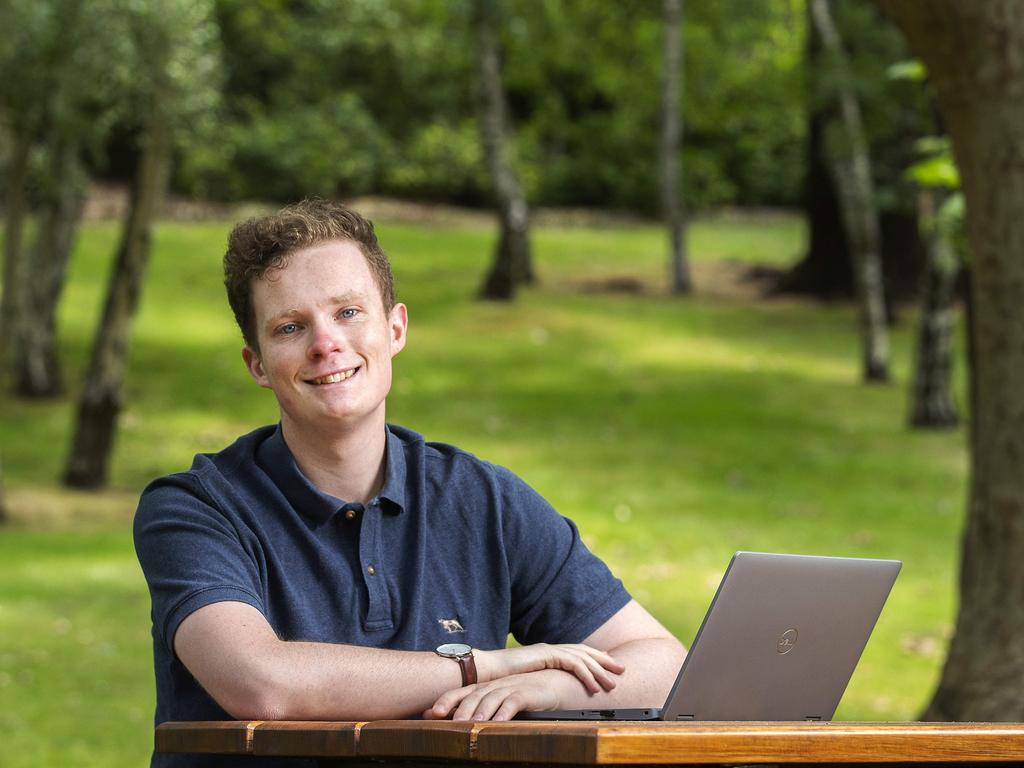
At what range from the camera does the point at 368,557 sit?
2.97 m

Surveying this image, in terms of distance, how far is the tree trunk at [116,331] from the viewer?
14742mm

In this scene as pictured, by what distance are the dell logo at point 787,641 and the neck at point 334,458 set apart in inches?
32.7

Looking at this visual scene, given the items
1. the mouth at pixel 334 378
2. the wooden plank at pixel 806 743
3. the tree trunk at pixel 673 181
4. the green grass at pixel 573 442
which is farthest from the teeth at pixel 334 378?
the tree trunk at pixel 673 181

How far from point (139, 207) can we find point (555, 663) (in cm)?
1268

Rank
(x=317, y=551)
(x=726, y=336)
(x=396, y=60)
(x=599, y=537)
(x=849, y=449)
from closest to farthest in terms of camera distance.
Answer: (x=317, y=551)
(x=599, y=537)
(x=849, y=449)
(x=726, y=336)
(x=396, y=60)

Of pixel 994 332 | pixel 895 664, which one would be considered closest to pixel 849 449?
pixel 895 664

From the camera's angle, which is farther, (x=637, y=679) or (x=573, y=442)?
(x=573, y=442)

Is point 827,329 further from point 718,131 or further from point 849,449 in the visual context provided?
point 718,131

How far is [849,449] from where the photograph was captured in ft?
55.8

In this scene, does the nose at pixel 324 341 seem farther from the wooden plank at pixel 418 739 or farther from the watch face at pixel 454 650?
the wooden plank at pixel 418 739

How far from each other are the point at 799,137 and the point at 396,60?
9095 millimetres

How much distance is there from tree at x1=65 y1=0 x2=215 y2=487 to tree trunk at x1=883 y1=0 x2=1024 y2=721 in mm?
9854

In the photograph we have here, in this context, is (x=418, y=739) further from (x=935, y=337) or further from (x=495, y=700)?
(x=935, y=337)

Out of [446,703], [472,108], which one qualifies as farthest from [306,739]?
[472,108]
